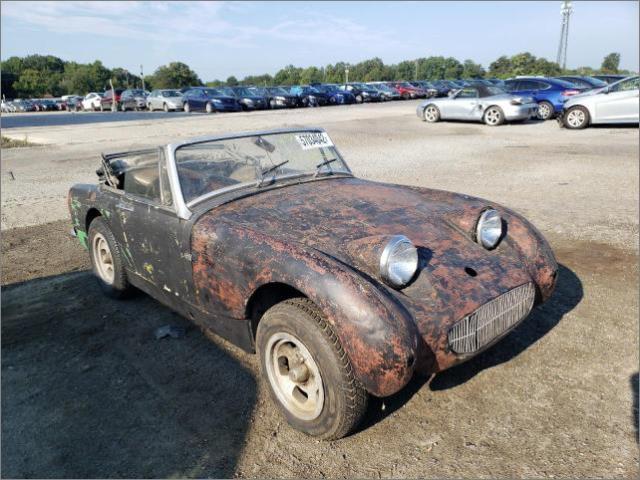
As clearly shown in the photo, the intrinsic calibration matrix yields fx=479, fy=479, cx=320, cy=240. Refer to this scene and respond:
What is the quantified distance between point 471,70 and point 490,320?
82644 millimetres

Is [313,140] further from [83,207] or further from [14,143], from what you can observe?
[14,143]

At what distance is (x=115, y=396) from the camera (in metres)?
2.95

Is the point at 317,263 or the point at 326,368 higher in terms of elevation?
the point at 317,263

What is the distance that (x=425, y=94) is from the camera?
1389 inches

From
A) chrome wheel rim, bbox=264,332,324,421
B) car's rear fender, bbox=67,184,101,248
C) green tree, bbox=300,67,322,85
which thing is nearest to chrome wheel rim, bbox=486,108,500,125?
car's rear fender, bbox=67,184,101,248

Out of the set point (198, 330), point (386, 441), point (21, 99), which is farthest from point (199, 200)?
point (21, 99)

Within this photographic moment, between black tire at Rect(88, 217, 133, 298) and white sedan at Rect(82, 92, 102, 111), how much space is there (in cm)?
3742

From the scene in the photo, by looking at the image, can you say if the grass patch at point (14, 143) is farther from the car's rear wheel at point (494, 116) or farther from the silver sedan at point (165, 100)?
the car's rear wheel at point (494, 116)

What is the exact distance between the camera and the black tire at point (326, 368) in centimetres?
230

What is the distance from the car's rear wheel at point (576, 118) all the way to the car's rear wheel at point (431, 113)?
460cm

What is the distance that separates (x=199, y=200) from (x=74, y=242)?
3.44 m

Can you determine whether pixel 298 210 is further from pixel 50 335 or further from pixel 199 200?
pixel 50 335

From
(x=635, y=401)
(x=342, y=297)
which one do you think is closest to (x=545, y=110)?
(x=635, y=401)

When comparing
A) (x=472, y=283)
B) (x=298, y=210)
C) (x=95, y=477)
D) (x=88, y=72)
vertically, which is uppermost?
(x=88, y=72)
